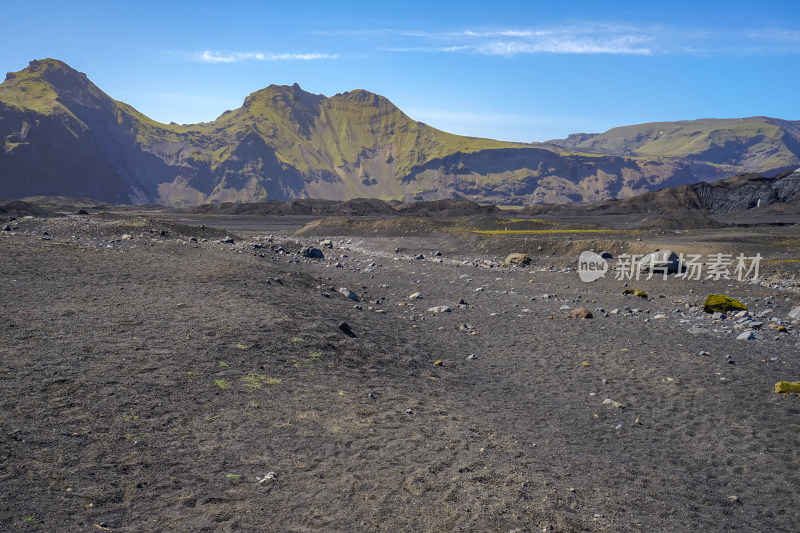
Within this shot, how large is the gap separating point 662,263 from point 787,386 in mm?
18497

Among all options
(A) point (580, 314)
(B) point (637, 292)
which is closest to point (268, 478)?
(A) point (580, 314)

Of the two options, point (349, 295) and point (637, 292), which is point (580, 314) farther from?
point (349, 295)

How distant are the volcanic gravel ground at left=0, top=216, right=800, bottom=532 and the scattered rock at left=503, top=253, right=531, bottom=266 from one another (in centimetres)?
1743

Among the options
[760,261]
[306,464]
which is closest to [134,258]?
[306,464]

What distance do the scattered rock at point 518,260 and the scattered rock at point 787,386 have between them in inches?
943

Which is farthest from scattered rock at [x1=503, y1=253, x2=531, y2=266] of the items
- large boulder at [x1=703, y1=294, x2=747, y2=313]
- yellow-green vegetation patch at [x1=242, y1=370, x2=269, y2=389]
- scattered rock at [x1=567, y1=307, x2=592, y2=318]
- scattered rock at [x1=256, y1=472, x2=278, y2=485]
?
scattered rock at [x1=256, y1=472, x2=278, y2=485]

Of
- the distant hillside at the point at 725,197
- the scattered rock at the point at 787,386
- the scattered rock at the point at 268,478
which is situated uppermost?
the distant hillside at the point at 725,197

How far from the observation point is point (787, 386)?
11.3 meters

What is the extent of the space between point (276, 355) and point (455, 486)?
533cm

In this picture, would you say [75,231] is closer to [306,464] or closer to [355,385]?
[355,385]

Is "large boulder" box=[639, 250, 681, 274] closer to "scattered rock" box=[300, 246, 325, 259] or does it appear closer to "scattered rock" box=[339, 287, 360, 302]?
"scattered rock" box=[339, 287, 360, 302]

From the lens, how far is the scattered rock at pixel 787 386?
11242mm

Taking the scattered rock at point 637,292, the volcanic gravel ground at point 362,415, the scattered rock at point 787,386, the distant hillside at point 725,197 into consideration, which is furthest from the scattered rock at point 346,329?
the distant hillside at point 725,197

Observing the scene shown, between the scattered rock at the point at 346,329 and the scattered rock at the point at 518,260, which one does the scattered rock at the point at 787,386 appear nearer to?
the scattered rock at the point at 346,329
